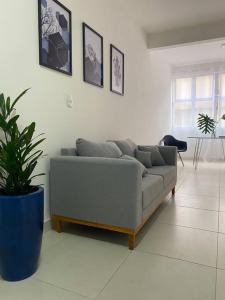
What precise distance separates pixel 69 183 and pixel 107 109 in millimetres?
1577

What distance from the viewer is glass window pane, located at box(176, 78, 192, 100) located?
22.4 feet

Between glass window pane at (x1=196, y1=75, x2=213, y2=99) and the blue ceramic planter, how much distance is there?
6.26 meters

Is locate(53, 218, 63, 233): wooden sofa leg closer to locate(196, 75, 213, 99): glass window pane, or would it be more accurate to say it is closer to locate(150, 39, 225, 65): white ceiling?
locate(150, 39, 225, 65): white ceiling

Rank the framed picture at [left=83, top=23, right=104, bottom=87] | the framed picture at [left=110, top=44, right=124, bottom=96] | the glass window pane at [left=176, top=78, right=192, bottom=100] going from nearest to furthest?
1. the framed picture at [left=83, top=23, right=104, bottom=87]
2. the framed picture at [left=110, top=44, right=124, bottom=96]
3. the glass window pane at [left=176, top=78, right=192, bottom=100]

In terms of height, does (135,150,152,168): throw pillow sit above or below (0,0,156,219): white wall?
below

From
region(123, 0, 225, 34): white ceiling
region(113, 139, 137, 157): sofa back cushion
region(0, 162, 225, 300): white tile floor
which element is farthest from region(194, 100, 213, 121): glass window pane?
region(0, 162, 225, 300): white tile floor

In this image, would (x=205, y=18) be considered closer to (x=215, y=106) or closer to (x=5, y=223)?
(x=215, y=106)

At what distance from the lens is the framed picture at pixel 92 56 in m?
2.71

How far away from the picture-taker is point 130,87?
4.10m

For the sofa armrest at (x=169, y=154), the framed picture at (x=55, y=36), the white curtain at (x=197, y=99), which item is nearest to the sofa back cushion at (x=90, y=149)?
the framed picture at (x=55, y=36)

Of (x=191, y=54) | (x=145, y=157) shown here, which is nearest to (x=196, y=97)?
(x=191, y=54)

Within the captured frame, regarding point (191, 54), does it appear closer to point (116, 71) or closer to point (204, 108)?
point (204, 108)

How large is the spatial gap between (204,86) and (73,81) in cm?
520

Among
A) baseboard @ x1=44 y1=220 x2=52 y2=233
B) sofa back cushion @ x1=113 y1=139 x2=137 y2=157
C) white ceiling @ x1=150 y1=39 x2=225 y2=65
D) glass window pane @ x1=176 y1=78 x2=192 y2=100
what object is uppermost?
white ceiling @ x1=150 y1=39 x2=225 y2=65
